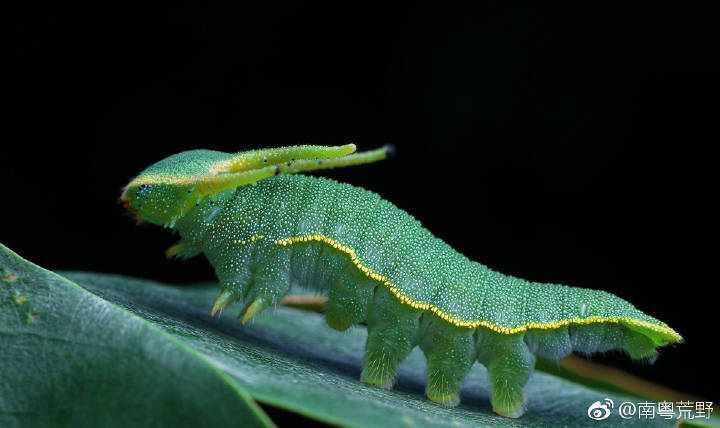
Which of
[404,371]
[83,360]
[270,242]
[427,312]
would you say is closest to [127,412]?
[83,360]

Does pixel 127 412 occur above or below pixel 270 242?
below

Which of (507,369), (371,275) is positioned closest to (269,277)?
(371,275)

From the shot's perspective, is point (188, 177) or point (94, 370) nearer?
point (94, 370)

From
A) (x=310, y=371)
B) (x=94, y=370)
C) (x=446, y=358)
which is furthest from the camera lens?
(x=446, y=358)

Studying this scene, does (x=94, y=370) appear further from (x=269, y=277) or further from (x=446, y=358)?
(x=446, y=358)

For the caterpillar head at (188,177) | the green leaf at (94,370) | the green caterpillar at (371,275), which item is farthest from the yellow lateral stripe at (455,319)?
the green leaf at (94,370)

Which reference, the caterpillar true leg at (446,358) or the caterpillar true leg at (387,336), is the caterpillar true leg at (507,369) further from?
the caterpillar true leg at (387,336)

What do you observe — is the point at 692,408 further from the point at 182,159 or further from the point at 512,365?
the point at 182,159
